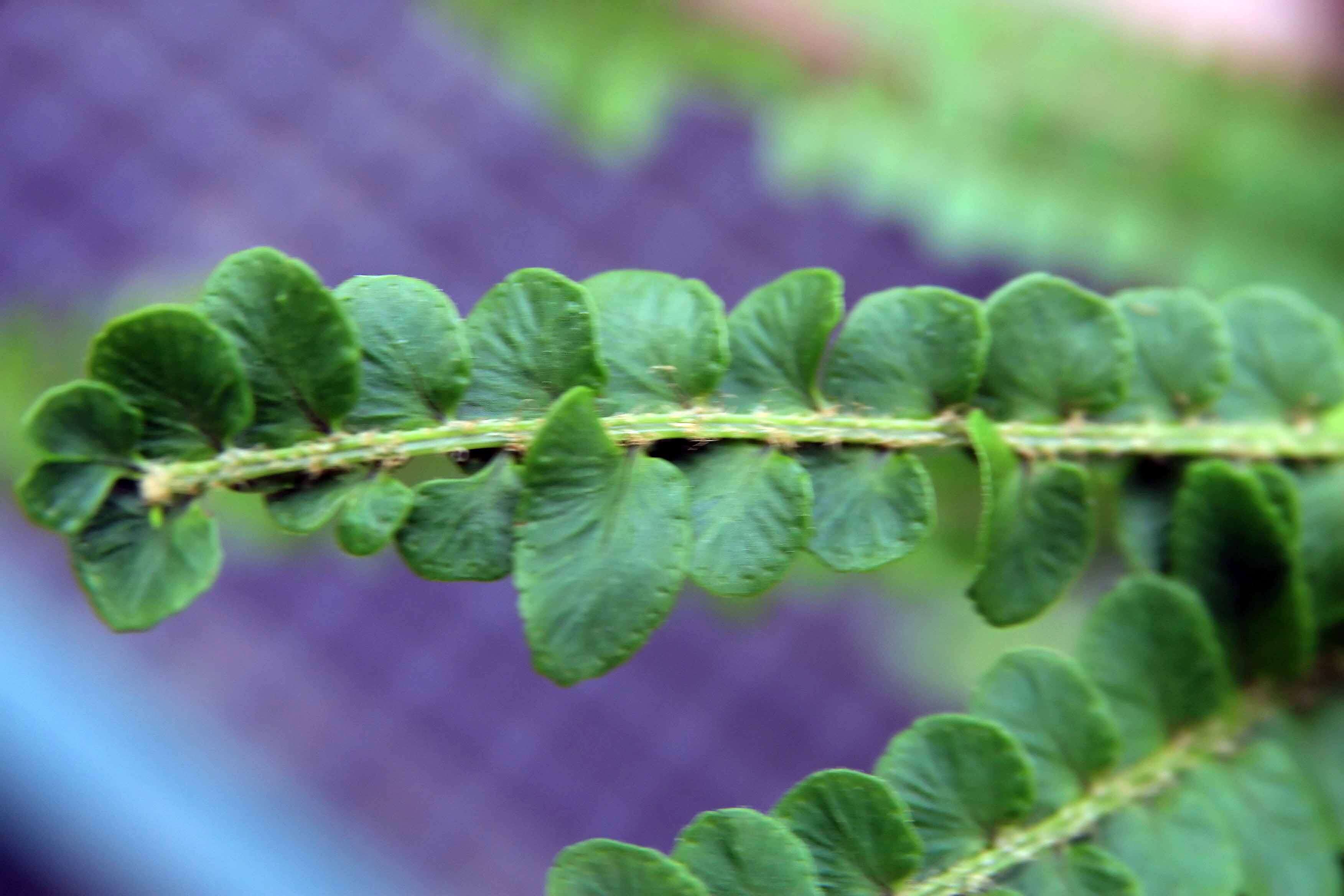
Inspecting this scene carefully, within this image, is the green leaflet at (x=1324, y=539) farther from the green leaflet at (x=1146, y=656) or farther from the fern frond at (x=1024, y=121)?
the fern frond at (x=1024, y=121)

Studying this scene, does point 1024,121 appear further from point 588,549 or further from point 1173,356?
point 588,549

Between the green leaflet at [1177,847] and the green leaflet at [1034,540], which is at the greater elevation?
the green leaflet at [1034,540]

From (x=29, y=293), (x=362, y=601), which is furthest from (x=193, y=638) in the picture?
(x=29, y=293)

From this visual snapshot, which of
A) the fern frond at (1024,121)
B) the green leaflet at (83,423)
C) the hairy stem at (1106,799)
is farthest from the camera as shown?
the fern frond at (1024,121)

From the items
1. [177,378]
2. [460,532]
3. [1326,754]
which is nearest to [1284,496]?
[1326,754]

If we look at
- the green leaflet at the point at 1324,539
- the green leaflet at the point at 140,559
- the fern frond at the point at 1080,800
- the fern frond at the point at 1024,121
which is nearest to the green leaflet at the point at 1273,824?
the fern frond at the point at 1080,800

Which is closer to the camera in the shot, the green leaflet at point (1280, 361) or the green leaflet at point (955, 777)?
the green leaflet at point (955, 777)
